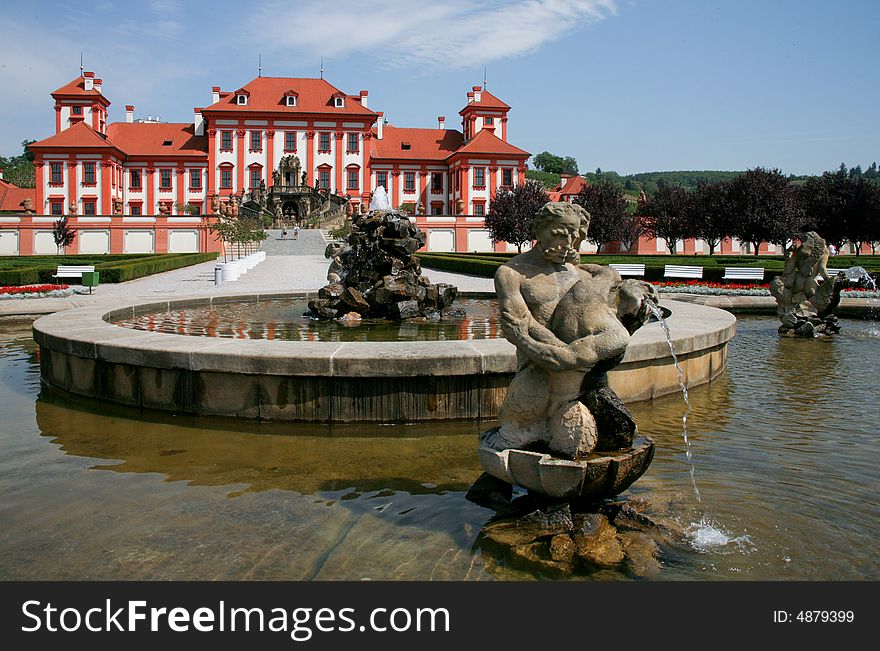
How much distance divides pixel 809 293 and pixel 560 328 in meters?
9.67

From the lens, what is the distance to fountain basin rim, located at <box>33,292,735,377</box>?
6.18 m

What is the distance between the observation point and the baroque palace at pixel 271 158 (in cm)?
6122

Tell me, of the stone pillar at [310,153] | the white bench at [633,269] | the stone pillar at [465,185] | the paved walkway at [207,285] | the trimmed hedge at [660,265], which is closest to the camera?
the paved walkway at [207,285]

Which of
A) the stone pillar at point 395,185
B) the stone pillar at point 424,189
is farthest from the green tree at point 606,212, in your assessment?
the stone pillar at point 395,185

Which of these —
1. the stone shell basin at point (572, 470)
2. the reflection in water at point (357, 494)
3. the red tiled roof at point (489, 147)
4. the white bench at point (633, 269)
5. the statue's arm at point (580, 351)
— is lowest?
the reflection in water at point (357, 494)

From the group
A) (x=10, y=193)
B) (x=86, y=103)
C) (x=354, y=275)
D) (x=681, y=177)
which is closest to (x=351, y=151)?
(x=86, y=103)

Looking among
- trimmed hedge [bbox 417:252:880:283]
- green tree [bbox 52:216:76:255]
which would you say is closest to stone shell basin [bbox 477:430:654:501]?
trimmed hedge [bbox 417:252:880:283]

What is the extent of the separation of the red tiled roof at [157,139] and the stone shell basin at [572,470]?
65977 millimetres

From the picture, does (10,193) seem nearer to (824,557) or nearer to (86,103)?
(86,103)

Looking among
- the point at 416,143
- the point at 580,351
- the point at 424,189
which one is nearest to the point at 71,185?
the point at 424,189

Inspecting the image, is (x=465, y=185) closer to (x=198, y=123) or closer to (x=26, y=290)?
(x=198, y=123)

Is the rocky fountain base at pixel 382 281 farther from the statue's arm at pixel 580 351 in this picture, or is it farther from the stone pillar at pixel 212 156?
the stone pillar at pixel 212 156

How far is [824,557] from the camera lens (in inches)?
145
